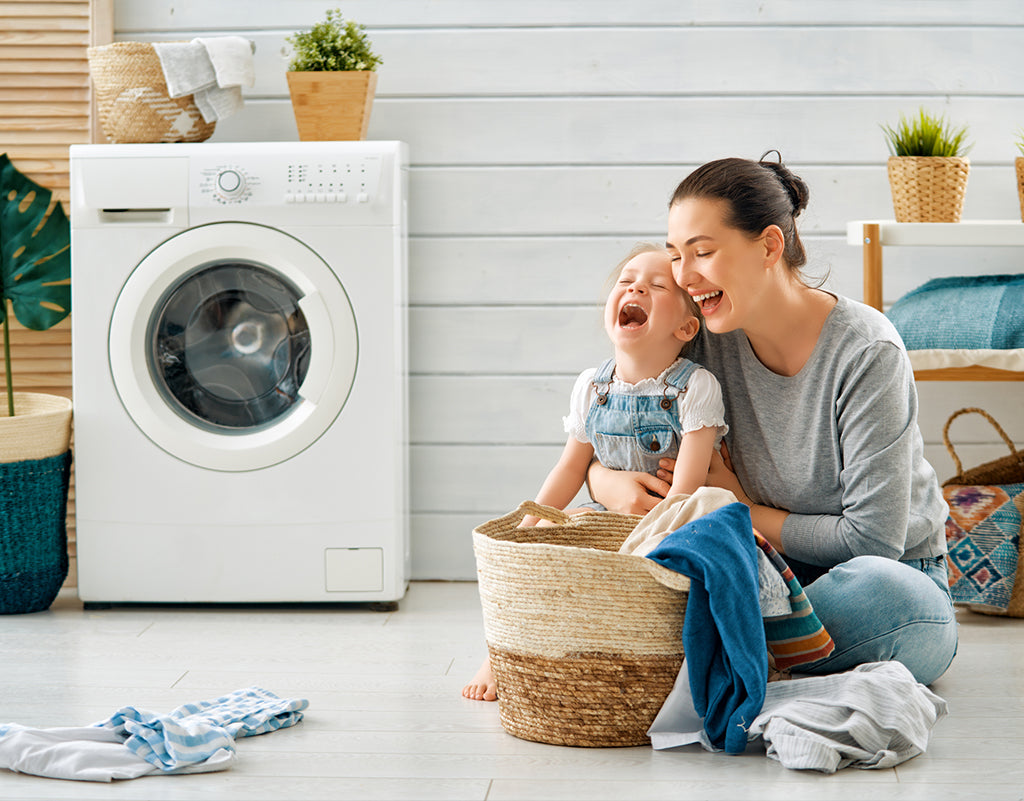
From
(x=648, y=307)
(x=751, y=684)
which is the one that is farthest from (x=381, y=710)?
(x=648, y=307)

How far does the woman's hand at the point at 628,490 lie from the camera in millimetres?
1761

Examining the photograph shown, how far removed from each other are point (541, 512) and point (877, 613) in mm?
504

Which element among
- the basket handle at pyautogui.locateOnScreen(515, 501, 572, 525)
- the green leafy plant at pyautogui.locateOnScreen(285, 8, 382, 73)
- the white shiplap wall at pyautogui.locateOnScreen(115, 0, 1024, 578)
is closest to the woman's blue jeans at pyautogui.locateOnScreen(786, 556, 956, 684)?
the basket handle at pyautogui.locateOnScreen(515, 501, 572, 525)

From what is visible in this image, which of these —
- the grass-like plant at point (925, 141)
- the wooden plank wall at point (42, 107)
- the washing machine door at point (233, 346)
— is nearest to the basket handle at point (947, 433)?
the grass-like plant at point (925, 141)

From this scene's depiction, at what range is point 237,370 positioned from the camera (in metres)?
2.35

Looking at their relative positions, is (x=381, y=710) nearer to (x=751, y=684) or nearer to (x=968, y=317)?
(x=751, y=684)

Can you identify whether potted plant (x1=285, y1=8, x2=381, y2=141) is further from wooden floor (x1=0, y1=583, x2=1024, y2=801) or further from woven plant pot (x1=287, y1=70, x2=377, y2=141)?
wooden floor (x1=0, y1=583, x2=1024, y2=801)

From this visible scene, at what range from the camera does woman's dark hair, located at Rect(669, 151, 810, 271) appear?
65.0 inches

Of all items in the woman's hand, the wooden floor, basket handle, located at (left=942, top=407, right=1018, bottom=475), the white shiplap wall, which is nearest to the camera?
the wooden floor

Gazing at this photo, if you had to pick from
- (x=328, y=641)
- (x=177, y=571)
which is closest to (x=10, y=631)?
(x=177, y=571)

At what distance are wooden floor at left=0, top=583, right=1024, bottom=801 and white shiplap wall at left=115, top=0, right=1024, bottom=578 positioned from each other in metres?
0.49

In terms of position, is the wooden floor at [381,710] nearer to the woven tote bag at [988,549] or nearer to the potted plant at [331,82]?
the woven tote bag at [988,549]

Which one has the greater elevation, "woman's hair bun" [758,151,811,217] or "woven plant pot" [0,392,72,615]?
"woman's hair bun" [758,151,811,217]

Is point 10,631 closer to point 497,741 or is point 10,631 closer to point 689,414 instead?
point 497,741
